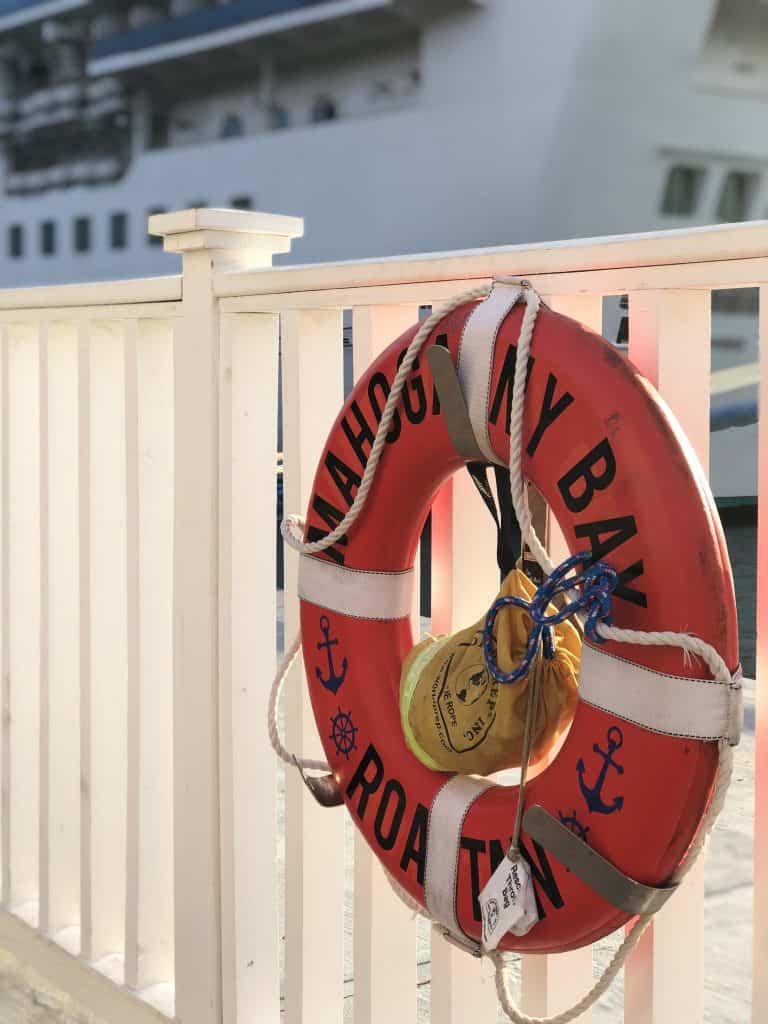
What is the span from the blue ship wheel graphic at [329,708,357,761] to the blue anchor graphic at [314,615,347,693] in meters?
0.03

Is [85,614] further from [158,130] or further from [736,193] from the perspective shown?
[158,130]

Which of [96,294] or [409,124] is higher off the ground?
[409,124]

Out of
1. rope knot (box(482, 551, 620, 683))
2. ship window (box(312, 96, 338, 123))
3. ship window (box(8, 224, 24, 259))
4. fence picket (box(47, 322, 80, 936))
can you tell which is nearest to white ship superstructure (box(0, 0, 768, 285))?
ship window (box(312, 96, 338, 123))

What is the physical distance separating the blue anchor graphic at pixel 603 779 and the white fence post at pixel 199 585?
73 centimetres

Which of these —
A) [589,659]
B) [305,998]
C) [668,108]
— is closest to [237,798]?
[305,998]

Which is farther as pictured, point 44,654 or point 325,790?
point 44,654

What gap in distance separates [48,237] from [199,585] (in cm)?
1816

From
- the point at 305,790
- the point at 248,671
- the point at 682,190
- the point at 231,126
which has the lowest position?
the point at 305,790

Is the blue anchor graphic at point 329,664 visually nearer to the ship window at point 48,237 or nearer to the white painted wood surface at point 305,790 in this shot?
the white painted wood surface at point 305,790

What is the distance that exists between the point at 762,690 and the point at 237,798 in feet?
2.58

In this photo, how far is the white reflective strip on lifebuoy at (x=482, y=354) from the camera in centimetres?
107

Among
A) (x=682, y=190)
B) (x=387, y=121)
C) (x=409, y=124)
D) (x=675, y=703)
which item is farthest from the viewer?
(x=387, y=121)

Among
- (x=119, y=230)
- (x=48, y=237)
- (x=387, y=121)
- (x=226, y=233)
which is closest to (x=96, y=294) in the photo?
(x=226, y=233)

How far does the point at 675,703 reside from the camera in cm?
93
